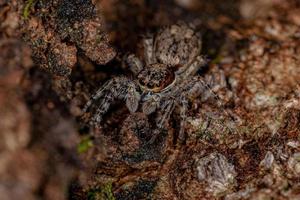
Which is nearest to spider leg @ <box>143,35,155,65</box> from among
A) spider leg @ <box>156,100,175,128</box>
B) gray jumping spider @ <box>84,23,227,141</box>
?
gray jumping spider @ <box>84,23,227,141</box>

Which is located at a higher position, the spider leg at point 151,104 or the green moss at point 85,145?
the green moss at point 85,145

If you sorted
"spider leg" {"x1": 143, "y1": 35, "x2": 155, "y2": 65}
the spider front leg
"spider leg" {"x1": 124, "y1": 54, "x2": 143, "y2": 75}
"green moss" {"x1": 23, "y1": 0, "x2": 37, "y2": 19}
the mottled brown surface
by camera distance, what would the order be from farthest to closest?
"spider leg" {"x1": 143, "y1": 35, "x2": 155, "y2": 65}
"spider leg" {"x1": 124, "y1": 54, "x2": 143, "y2": 75}
the spider front leg
"green moss" {"x1": 23, "y1": 0, "x2": 37, "y2": 19}
the mottled brown surface

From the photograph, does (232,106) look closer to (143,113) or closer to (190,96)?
(190,96)

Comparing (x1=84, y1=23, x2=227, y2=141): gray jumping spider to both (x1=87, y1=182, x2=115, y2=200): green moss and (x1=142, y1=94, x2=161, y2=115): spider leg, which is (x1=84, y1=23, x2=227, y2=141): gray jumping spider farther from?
(x1=87, y1=182, x2=115, y2=200): green moss

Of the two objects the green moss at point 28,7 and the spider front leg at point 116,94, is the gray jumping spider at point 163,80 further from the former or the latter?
the green moss at point 28,7

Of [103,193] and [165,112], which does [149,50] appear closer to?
[165,112]

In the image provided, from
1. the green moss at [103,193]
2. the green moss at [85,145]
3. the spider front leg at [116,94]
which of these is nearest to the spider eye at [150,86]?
the spider front leg at [116,94]

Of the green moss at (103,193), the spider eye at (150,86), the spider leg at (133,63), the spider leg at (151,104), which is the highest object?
the spider leg at (133,63)

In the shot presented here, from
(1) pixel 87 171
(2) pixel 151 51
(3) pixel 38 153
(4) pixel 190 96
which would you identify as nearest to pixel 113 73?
(2) pixel 151 51

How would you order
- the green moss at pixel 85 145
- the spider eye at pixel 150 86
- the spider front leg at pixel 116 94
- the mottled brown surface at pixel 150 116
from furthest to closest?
the spider eye at pixel 150 86 < the spider front leg at pixel 116 94 < the green moss at pixel 85 145 < the mottled brown surface at pixel 150 116
